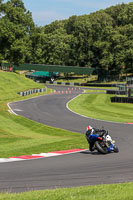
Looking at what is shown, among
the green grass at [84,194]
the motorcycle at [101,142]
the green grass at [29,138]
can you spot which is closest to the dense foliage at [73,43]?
the green grass at [29,138]

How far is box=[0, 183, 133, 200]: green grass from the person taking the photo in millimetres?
9953

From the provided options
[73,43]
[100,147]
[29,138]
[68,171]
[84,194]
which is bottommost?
[29,138]

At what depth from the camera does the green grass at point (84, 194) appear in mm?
9953

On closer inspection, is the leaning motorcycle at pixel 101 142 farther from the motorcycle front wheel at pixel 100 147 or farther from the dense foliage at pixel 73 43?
the dense foliage at pixel 73 43

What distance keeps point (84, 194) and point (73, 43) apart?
126430 mm

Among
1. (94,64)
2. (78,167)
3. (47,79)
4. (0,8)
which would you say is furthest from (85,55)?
(78,167)

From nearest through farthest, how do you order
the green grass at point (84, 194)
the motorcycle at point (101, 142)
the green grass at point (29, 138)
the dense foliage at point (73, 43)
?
the green grass at point (84, 194)
the motorcycle at point (101, 142)
the green grass at point (29, 138)
the dense foliage at point (73, 43)

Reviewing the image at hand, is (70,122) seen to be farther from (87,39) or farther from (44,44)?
(44,44)

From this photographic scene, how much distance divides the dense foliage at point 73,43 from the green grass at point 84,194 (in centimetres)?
9174

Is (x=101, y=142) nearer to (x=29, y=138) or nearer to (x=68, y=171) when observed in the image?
(x=68, y=171)

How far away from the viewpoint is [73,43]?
13450cm

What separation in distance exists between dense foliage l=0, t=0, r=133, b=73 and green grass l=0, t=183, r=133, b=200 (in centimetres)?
9174

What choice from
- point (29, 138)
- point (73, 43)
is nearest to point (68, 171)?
point (29, 138)

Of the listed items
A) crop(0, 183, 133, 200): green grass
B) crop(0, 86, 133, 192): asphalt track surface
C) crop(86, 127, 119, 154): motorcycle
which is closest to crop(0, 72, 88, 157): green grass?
crop(0, 86, 133, 192): asphalt track surface
